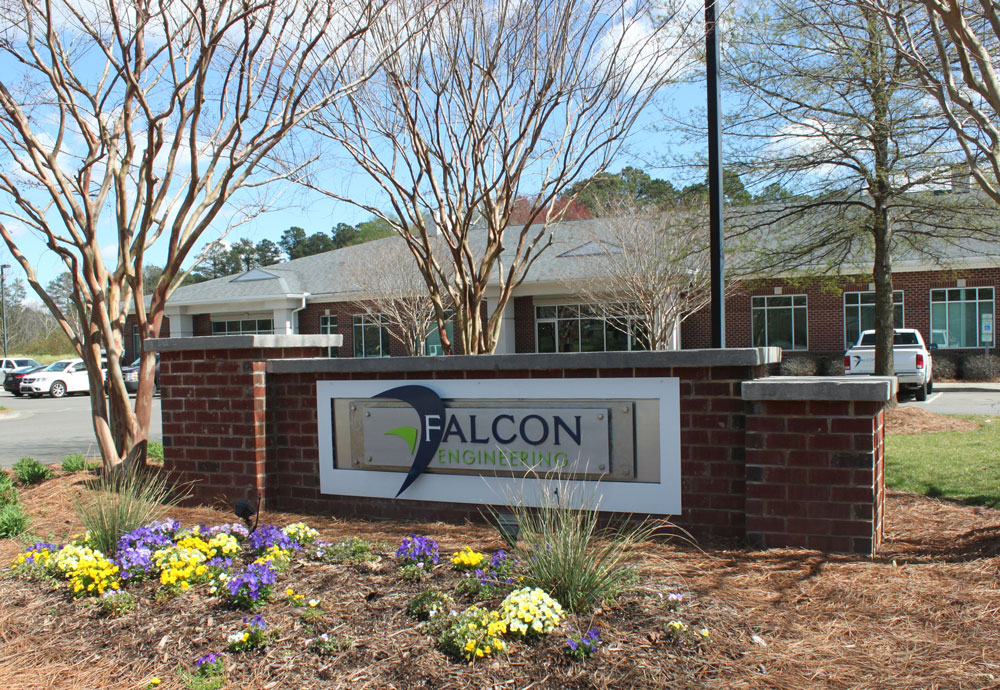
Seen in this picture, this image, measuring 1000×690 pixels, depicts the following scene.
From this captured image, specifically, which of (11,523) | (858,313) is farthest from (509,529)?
(858,313)

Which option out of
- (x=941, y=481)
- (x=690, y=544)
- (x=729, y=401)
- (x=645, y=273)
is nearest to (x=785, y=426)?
(x=729, y=401)

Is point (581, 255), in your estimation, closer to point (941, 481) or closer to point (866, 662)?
point (941, 481)

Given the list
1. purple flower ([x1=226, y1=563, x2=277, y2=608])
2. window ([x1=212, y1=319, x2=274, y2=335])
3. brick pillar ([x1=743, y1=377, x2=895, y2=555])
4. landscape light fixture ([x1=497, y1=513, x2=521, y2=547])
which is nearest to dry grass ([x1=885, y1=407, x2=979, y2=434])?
brick pillar ([x1=743, y1=377, x2=895, y2=555])

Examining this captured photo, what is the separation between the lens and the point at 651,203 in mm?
14820

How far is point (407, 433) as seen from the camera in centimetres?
608

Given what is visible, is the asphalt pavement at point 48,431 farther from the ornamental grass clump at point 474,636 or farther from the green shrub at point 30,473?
the ornamental grass clump at point 474,636

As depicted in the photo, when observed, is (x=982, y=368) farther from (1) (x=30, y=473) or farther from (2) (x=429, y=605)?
(2) (x=429, y=605)

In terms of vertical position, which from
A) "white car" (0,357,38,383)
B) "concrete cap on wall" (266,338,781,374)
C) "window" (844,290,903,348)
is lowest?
"white car" (0,357,38,383)

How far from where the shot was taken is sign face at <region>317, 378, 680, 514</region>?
17.4 feet

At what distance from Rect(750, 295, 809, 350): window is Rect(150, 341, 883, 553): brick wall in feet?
73.7

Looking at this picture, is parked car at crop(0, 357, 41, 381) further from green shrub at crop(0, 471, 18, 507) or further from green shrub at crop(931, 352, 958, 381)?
green shrub at crop(931, 352, 958, 381)

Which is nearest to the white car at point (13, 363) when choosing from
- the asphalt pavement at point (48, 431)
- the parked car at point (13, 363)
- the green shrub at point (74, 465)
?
the parked car at point (13, 363)

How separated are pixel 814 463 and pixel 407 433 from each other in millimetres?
2853

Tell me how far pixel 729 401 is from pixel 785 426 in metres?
0.42
